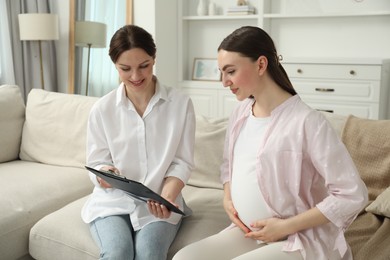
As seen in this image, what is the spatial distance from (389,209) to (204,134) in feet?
2.75

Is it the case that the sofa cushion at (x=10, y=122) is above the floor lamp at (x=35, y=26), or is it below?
below

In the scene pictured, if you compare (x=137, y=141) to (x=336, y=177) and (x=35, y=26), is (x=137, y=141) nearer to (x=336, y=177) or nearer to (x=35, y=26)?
(x=336, y=177)

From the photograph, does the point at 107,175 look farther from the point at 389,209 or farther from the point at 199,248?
the point at 389,209

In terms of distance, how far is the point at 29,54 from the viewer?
4152mm

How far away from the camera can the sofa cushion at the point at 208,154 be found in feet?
6.61

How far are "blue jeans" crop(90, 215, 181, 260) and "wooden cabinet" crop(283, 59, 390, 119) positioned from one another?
2.27m

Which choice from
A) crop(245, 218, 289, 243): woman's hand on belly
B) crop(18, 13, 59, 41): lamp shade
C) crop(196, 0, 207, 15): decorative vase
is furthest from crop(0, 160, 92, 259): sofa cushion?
crop(196, 0, 207, 15): decorative vase

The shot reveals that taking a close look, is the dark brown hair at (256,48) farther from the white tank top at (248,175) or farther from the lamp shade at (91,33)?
the lamp shade at (91,33)

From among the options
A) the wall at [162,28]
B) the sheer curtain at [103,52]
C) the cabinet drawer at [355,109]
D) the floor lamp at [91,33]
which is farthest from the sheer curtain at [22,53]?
the cabinet drawer at [355,109]

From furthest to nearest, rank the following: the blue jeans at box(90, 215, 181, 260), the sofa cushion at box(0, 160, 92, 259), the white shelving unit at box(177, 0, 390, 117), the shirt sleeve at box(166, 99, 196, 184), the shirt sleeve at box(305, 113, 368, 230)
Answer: the white shelving unit at box(177, 0, 390, 117) < the sofa cushion at box(0, 160, 92, 259) < the shirt sleeve at box(166, 99, 196, 184) < the blue jeans at box(90, 215, 181, 260) < the shirt sleeve at box(305, 113, 368, 230)

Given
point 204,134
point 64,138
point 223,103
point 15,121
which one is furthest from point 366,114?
point 15,121

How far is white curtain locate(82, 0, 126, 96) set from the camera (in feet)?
13.6

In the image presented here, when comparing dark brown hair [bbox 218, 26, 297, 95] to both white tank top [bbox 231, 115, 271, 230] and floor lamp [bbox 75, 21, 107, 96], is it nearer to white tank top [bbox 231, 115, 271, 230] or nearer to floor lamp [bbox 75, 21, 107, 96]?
white tank top [bbox 231, 115, 271, 230]

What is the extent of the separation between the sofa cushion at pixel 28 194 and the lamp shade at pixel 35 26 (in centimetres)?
163
